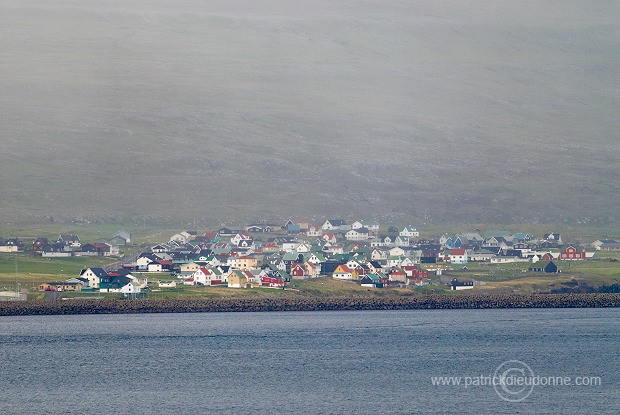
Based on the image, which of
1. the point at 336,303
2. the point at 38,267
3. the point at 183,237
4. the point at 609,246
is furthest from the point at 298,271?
the point at 609,246

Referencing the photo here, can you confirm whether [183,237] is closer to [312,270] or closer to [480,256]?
[480,256]

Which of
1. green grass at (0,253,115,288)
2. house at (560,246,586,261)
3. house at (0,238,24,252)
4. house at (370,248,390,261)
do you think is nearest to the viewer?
green grass at (0,253,115,288)

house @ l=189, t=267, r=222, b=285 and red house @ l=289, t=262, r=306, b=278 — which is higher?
red house @ l=289, t=262, r=306, b=278

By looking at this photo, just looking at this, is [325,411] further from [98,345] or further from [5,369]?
[98,345]

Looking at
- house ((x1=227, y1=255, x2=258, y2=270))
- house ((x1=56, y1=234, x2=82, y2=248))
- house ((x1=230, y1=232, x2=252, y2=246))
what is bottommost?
house ((x1=227, y1=255, x2=258, y2=270))

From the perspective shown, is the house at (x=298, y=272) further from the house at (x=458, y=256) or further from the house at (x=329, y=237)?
the house at (x=329, y=237)

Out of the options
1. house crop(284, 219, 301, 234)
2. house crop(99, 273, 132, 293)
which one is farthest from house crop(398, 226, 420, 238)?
house crop(99, 273, 132, 293)

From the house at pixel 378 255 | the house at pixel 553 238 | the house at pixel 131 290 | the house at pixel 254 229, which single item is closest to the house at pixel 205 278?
the house at pixel 131 290

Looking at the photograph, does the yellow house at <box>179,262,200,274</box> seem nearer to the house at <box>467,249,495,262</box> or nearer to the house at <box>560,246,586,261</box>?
the house at <box>467,249,495,262</box>
